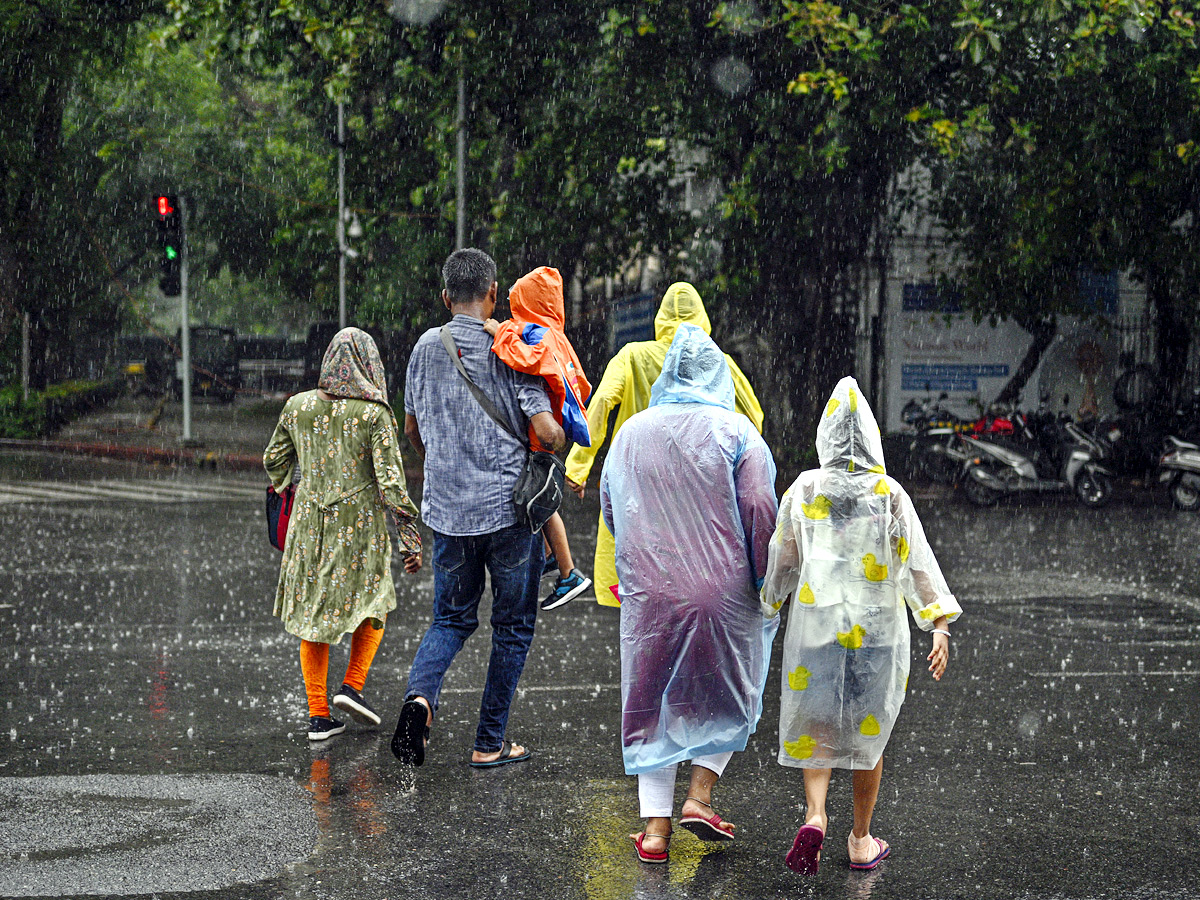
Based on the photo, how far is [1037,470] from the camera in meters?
16.4

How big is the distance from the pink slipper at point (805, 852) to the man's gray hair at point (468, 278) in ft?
7.96

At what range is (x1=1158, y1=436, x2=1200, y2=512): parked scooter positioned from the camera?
1538cm

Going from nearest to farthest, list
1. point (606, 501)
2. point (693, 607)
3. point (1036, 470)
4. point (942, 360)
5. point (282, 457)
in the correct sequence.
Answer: point (693, 607) → point (606, 501) → point (282, 457) → point (1036, 470) → point (942, 360)

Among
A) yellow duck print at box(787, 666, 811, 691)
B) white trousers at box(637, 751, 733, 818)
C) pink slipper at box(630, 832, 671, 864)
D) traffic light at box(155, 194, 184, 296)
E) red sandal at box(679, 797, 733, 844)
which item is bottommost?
pink slipper at box(630, 832, 671, 864)

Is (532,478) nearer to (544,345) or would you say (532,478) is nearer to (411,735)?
(544,345)

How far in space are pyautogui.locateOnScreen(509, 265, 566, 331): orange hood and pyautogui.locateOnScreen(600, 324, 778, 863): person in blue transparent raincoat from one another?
3.57ft

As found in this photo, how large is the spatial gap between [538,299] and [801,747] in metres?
2.01

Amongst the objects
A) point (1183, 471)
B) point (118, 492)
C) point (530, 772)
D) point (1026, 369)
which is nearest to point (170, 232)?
point (118, 492)

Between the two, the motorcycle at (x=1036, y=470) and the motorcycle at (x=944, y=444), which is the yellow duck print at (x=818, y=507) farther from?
the motorcycle at (x=944, y=444)

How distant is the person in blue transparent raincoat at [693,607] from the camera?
4223 mm

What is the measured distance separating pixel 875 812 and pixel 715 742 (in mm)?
873

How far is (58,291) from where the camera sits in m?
36.6

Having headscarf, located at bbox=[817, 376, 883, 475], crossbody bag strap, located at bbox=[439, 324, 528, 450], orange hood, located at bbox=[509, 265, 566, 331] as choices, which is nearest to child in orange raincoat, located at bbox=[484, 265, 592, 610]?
orange hood, located at bbox=[509, 265, 566, 331]

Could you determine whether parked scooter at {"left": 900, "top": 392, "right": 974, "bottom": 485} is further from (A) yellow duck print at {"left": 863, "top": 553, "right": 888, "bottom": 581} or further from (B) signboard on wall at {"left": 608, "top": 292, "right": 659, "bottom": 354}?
(A) yellow duck print at {"left": 863, "top": 553, "right": 888, "bottom": 581}
